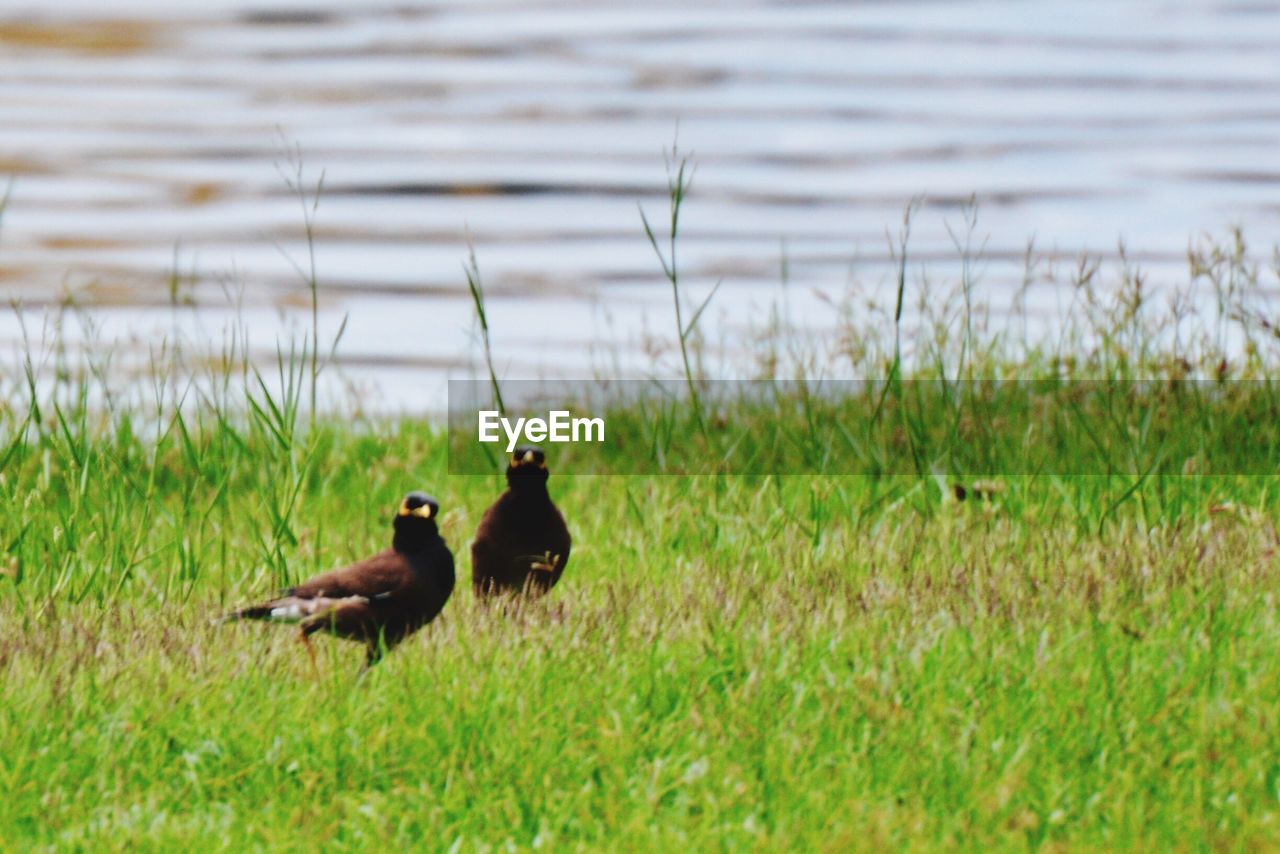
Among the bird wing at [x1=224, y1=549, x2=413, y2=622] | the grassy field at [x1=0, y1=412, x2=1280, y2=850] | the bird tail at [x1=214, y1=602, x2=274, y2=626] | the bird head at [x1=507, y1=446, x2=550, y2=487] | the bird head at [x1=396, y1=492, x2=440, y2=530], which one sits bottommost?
the grassy field at [x1=0, y1=412, x2=1280, y2=850]

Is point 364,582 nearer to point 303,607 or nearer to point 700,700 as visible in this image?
point 303,607

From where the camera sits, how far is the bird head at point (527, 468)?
4.14 metres

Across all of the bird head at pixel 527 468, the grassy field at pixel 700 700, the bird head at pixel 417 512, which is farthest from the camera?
the bird head at pixel 527 468

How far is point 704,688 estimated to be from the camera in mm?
3557

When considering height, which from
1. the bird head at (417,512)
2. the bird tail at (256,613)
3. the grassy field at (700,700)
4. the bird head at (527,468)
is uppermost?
the bird head at (527,468)

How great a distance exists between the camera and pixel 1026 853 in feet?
9.86

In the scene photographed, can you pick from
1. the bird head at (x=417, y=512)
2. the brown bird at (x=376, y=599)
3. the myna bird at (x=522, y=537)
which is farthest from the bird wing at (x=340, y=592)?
the myna bird at (x=522, y=537)

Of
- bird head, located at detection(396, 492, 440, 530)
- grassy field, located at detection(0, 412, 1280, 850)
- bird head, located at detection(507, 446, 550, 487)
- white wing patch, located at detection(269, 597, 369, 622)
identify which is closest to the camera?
grassy field, located at detection(0, 412, 1280, 850)

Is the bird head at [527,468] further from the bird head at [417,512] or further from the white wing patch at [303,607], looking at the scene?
the white wing patch at [303,607]

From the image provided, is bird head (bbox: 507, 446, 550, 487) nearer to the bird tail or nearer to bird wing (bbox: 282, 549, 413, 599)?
bird wing (bbox: 282, 549, 413, 599)

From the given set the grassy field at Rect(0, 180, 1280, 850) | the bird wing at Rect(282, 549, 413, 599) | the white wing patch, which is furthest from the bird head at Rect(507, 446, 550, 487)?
the white wing patch

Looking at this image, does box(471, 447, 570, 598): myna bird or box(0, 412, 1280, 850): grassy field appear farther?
box(471, 447, 570, 598): myna bird

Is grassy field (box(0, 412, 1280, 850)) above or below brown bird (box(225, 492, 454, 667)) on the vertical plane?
below

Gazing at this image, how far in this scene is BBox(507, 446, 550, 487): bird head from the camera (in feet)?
13.6
